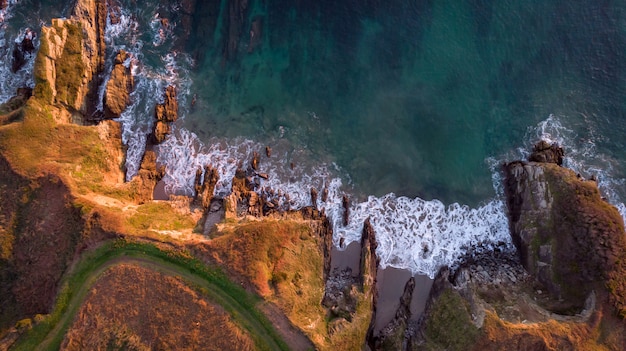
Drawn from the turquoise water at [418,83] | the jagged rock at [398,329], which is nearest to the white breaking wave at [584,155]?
the turquoise water at [418,83]

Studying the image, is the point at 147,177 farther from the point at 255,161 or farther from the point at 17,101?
the point at 17,101

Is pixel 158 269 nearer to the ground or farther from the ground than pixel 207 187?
nearer to the ground

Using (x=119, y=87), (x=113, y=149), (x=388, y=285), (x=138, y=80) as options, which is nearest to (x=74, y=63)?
(x=119, y=87)

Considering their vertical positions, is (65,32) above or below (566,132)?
above

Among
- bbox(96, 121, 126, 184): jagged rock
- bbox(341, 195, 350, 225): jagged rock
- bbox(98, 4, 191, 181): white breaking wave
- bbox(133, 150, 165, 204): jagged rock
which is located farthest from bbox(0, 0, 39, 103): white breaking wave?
bbox(341, 195, 350, 225): jagged rock

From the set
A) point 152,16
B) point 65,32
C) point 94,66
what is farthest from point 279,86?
point 65,32

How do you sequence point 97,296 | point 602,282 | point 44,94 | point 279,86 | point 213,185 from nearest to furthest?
point 97,296
point 602,282
point 44,94
point 213,185
point 279,86

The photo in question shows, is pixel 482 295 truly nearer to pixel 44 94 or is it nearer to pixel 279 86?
pixel 279 86
